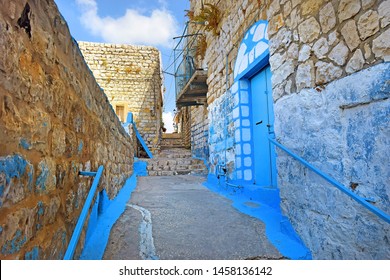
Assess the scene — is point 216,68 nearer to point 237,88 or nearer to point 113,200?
A: point 237,88

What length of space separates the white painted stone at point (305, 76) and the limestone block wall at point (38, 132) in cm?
190

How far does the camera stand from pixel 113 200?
3.00 m

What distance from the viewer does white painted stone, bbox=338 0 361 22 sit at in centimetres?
169

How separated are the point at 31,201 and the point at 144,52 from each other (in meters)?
11.5

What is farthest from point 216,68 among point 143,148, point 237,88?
point 143,148

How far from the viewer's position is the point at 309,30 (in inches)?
84.5

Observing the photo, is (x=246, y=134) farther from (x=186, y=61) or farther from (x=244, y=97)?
(x=186, y=61)

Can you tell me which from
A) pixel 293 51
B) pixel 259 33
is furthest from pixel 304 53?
pixel 259 33

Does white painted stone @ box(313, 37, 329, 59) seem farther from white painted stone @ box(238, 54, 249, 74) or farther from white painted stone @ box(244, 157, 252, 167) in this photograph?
white painted stone @ box(244, 157, 252, 167)

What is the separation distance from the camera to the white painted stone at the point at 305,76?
6.93 ft

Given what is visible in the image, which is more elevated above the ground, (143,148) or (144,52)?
(144,52)

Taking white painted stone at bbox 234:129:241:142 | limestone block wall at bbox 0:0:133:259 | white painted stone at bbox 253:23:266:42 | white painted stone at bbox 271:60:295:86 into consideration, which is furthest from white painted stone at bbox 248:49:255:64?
limestone block wall at bbox 0:0:133:259

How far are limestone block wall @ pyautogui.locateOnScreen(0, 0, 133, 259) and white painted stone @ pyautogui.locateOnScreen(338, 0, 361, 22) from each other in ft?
6.37

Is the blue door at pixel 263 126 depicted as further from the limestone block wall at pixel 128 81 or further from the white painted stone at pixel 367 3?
the limestone block wall at pixel 128 81
